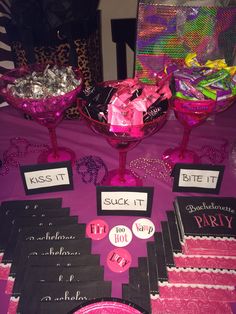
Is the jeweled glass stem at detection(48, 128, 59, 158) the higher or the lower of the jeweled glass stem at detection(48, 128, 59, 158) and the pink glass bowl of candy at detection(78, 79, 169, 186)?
the lower

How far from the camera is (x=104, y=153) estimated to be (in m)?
1.07

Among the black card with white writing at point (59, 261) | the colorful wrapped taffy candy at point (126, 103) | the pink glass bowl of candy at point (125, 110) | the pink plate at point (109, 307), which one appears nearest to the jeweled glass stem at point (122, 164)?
the pink glass bowl of candy at point (125, 110)

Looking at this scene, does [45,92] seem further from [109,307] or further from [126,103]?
[109,307]

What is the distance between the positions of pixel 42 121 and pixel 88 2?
1.35 feet

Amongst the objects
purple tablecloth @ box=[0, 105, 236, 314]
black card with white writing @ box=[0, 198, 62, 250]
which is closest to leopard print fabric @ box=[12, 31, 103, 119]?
purple tablecloth @ box=[0, 105, 236, 314]

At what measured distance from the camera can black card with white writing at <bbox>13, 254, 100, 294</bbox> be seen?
71 cm

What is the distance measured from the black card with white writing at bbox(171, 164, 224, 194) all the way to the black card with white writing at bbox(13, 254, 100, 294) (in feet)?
1.07

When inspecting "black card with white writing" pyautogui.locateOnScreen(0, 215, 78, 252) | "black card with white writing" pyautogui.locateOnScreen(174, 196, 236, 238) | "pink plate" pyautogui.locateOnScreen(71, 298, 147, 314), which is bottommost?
"pink plate" pyautogui.locateOnScreen(71, 298, 147, 314)

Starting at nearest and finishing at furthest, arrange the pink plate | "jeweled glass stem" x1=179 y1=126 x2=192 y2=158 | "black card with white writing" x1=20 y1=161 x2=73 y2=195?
1. the pink plate
2. "black card with white writing" x1=20 y1=161 x2=73 y2=195
3. "jeweled glass stem" x1=179 y1=126 x2=192 y2=158

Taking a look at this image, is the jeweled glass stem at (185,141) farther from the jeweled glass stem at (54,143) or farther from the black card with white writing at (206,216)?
the jeweled glass stem at (54,143)

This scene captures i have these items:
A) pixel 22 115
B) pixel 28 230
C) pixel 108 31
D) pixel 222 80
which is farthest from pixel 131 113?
pixel 108 31

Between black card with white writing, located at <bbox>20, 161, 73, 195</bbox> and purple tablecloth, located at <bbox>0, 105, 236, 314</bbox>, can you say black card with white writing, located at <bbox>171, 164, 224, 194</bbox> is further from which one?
black card with white writing, located at <bbox>20, 161, 73, 195</bbox>

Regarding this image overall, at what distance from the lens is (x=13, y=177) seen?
98cm

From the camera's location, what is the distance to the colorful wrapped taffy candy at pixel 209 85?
810 mm
